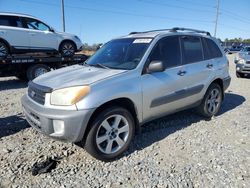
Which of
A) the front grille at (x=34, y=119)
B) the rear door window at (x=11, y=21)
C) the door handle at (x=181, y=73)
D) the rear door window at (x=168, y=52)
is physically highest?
the rear door window at (x=11, y=21)

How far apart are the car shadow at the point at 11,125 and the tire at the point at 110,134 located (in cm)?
200

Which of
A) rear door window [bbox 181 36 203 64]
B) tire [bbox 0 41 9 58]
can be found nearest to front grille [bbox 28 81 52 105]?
rear door window [bbox 181 36 203 64]

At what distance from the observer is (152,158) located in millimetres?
3969

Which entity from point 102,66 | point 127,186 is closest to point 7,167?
point 127,186

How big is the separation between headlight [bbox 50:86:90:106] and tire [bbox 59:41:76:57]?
26.5 feet

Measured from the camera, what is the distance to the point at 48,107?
3521 mm

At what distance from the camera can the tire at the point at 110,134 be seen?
11.9ft

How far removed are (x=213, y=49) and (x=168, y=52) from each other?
167 cm

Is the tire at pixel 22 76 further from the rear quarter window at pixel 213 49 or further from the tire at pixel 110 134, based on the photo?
the tire at pixel 110 134

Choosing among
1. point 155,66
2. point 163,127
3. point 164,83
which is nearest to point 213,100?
point 163,127

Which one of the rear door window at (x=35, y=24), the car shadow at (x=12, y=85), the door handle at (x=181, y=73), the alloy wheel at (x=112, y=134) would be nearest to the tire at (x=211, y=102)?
the door handle at (x=181, y=73)

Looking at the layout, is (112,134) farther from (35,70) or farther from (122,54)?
(35,70)

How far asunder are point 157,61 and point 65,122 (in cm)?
175

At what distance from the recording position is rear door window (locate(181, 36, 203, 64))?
Result: 16.5ft
